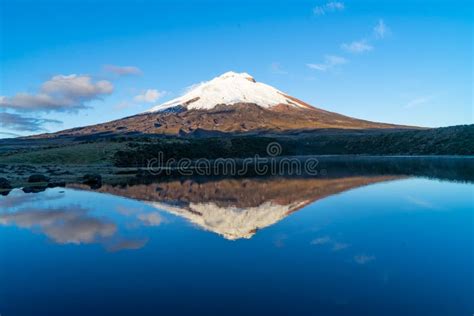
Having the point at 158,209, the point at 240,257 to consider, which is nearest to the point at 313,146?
the point at 158,209

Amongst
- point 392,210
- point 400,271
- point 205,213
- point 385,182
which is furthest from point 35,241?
point 385,182

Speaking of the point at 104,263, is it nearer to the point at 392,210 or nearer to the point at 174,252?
the point at 174,252

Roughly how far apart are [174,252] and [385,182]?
3290 centimetres

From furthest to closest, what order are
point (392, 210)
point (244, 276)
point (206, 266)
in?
point (392, 210) → point (206, 266) → point (244, 276)

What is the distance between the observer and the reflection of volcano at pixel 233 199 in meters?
23.3

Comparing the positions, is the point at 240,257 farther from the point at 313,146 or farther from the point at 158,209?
the point at 313,146

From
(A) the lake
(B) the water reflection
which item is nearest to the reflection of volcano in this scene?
(B) the water reflection

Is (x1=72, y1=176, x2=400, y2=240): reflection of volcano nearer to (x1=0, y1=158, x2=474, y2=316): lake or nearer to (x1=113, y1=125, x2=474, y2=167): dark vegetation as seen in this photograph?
(x1=0, y1=158, x2=474, y2=316): lake

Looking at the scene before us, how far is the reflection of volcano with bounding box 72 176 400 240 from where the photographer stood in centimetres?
2327

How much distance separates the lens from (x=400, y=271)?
13.7m

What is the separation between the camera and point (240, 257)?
51.8ft

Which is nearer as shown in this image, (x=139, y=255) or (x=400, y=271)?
(x=400, y=271)

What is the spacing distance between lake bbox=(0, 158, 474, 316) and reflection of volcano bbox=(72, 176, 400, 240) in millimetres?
221

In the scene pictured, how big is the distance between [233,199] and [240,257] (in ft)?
57.9
